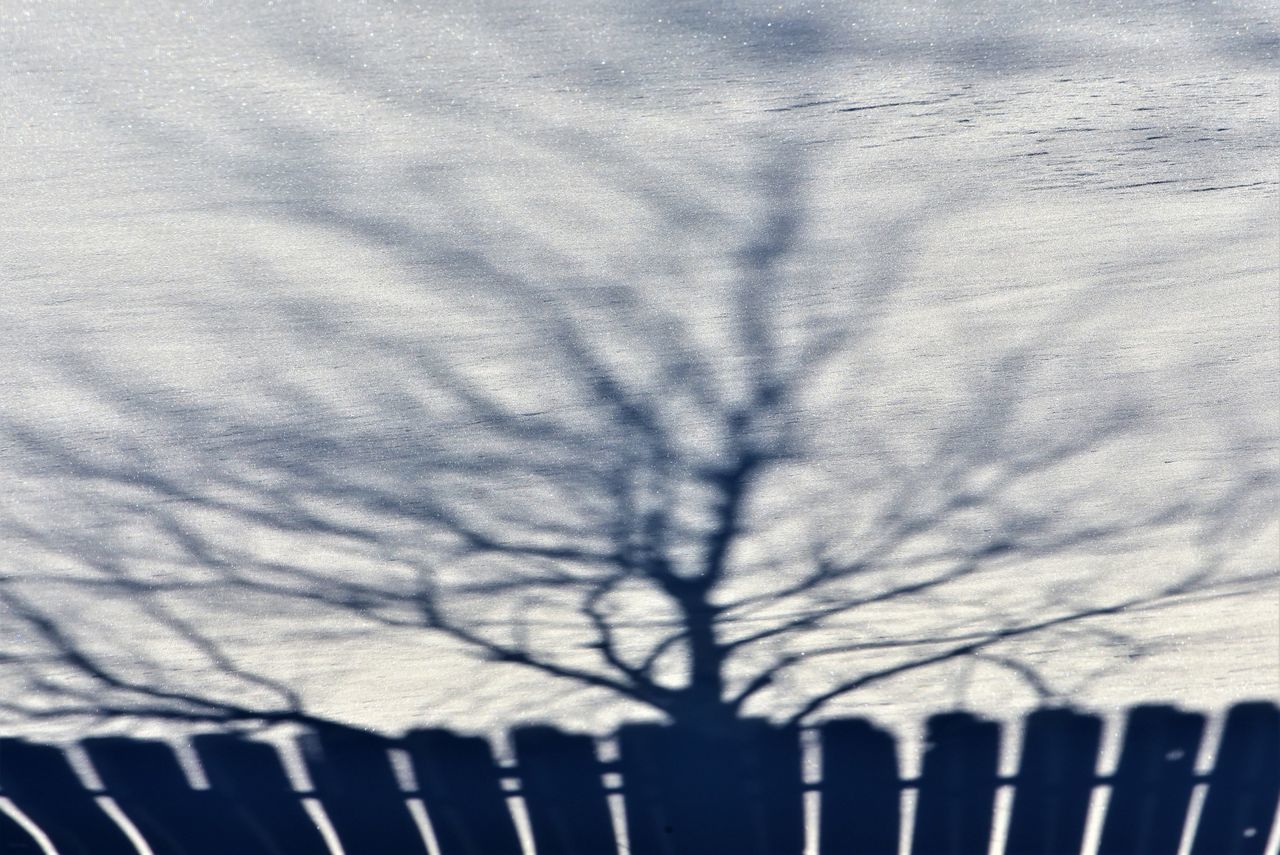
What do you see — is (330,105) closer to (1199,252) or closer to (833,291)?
(833,291)

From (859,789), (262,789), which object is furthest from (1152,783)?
(262,789)

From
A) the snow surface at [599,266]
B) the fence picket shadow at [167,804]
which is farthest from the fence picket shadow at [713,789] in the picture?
the fence picket shadow at [167,804]

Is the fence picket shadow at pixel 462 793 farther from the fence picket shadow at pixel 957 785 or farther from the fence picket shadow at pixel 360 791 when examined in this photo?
the fence picket shadow at pixel 957 785

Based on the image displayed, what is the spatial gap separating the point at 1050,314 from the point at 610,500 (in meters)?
1.27

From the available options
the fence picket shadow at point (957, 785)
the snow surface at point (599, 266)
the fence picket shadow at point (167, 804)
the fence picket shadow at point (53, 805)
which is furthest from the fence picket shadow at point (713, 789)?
the fence picket shadow at point (53, 805)

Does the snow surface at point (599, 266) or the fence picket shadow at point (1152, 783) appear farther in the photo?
the fence picket shadow at point (1152, 783)

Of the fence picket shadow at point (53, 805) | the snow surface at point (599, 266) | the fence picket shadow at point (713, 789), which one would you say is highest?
the snow surface at point (599, 266)

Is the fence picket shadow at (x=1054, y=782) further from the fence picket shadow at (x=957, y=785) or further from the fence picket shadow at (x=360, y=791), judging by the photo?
the fence picket shadow at (x=360, y=791)

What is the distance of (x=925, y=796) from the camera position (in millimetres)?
2850

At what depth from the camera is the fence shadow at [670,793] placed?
9.12 ft

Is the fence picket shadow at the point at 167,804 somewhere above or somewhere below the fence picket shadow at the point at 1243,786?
below

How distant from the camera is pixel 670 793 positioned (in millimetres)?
2859

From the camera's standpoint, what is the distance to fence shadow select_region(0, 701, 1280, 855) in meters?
2.78

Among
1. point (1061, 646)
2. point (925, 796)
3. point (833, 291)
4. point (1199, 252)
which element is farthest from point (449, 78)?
point (925, 796)
